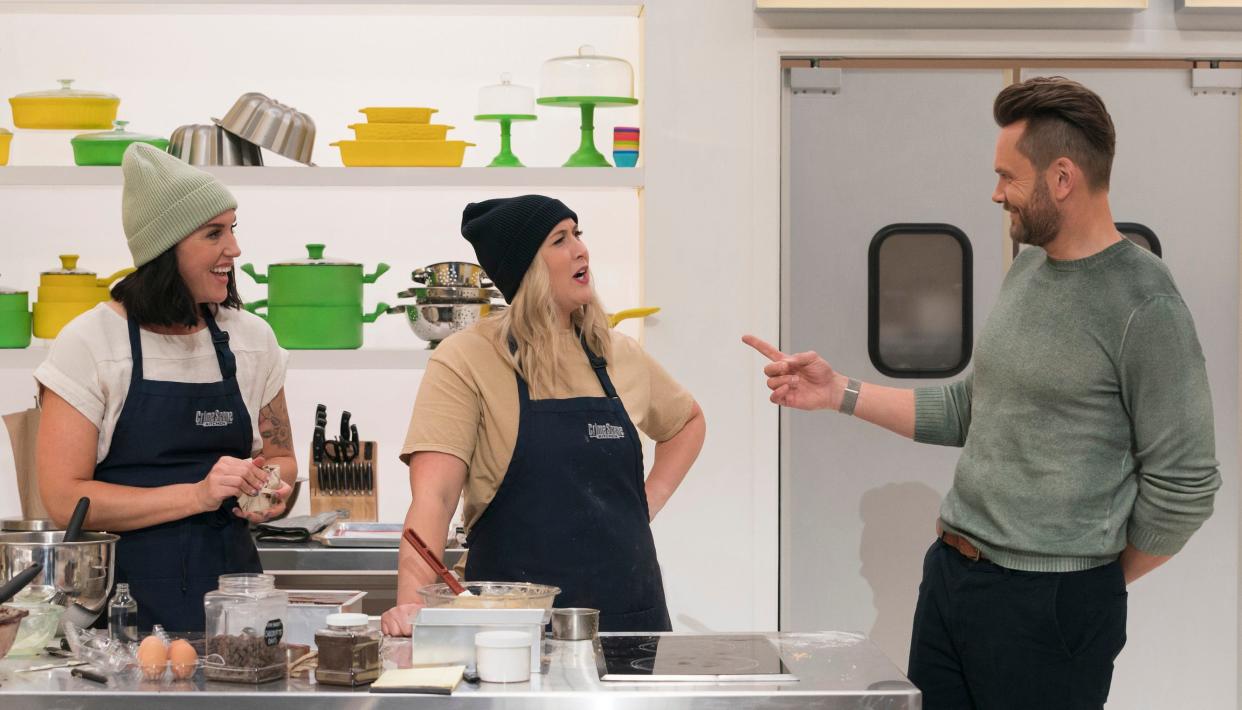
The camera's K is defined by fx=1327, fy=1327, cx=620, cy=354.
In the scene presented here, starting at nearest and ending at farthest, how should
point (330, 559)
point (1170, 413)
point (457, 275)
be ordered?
point (1170, 413) → point (330, 559) → point (457, 275)

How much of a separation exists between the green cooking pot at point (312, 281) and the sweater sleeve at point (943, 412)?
1.67 meters

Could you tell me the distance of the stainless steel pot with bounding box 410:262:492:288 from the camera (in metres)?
3.72

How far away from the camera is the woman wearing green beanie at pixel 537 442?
97.5 inches

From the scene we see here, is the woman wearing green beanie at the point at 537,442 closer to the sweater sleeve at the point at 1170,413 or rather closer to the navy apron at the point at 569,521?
the navy apron at the point at 569,521

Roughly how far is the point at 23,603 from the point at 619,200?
96.0 inches

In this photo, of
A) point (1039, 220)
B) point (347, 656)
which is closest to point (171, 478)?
point (347, 656)

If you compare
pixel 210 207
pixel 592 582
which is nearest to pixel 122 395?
pixel 210 207

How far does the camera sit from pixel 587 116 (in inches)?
151

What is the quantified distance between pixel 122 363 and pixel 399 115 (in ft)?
Answer: 4.58

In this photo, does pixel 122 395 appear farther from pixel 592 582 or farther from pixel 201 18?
pixel 201 18

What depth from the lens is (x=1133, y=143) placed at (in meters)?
3.96

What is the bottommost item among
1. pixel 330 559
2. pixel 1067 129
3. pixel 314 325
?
pixel 330 559

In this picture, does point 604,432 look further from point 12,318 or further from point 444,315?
point 12,318

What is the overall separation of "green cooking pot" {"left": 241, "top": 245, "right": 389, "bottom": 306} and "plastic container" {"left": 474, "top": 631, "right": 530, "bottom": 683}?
6.87ft
